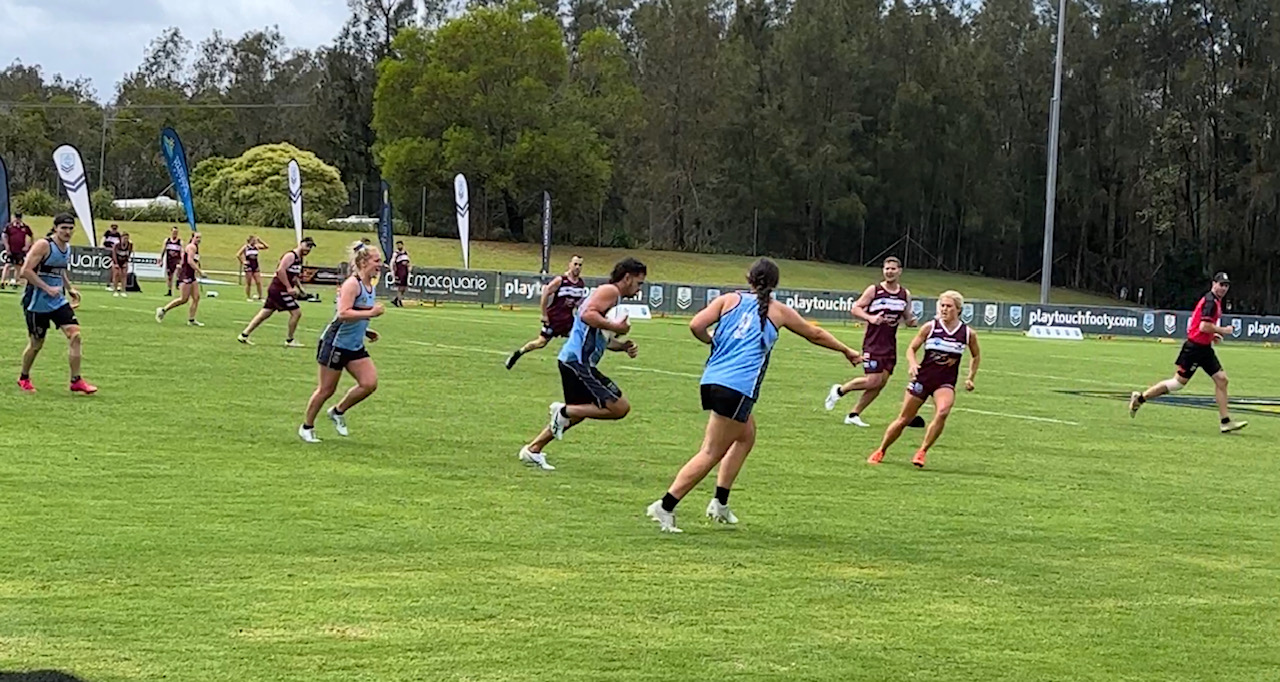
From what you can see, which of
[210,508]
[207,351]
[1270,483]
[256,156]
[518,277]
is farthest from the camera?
[256,156]

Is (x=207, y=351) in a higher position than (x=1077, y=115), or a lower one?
lower

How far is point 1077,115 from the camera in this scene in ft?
266

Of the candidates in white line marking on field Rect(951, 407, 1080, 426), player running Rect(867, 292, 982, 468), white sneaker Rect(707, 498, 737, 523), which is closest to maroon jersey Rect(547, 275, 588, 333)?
white line marking on field Rect(951, 407, 1080, 426)

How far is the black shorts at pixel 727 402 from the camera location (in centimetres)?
931

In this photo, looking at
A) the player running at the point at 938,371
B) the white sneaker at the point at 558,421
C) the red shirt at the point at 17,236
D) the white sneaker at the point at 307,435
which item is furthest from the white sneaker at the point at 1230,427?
the red shirt at the point at 17,236

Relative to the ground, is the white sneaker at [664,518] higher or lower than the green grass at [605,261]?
higher

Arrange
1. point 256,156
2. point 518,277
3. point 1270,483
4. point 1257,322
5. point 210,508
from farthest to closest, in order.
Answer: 1. point 256,156
2. point 1257,322
3. point 518,277
4. point 1270,483
5. point 210,508

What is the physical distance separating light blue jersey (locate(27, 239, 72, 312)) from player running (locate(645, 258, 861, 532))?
8.20 m

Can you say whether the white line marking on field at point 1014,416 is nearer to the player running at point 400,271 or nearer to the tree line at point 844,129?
the player running at point 400,271

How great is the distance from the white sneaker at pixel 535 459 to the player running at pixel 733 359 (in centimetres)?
272

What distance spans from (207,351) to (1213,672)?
57.7 feet

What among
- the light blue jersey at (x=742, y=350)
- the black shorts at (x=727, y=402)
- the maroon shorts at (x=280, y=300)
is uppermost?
the light blue jersey at (x=742, y=350)

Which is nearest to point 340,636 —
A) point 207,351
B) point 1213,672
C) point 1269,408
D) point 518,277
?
point 1213,672

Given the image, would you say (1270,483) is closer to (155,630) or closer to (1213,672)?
(1213,672)
